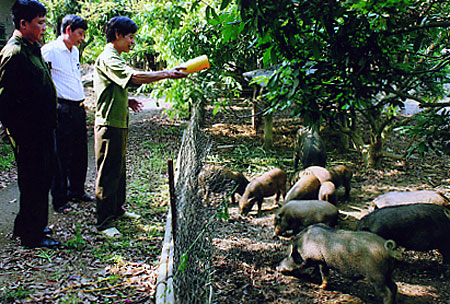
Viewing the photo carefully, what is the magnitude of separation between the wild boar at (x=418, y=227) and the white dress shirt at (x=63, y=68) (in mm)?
3590

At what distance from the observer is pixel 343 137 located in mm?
8148

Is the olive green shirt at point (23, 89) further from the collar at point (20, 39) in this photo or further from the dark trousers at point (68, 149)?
the dark trousers at point (68, 149)

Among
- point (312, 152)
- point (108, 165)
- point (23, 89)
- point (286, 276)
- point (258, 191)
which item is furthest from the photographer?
point (312, 152)

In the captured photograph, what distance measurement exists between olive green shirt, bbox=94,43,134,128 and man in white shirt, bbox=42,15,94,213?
0.63 m

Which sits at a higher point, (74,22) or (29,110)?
(74,22)

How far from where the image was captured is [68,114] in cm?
450

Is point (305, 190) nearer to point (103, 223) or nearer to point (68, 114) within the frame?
point (103, 223)

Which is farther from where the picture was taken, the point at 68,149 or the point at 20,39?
the point at 68,149

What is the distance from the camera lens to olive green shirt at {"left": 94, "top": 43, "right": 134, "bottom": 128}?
3.86 metres

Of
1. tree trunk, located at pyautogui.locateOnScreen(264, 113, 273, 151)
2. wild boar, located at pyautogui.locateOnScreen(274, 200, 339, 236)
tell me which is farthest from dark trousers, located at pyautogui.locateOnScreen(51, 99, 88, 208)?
tree trunk, located at pyautogui.locateOnScreen(264, 113, 273, 151)

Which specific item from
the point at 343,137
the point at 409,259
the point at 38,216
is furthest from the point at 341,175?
the point at 38,216

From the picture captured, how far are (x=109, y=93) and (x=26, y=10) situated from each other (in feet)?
3.28

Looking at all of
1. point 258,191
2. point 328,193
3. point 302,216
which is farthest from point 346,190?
point 302,216

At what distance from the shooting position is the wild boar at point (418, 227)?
3.82m
